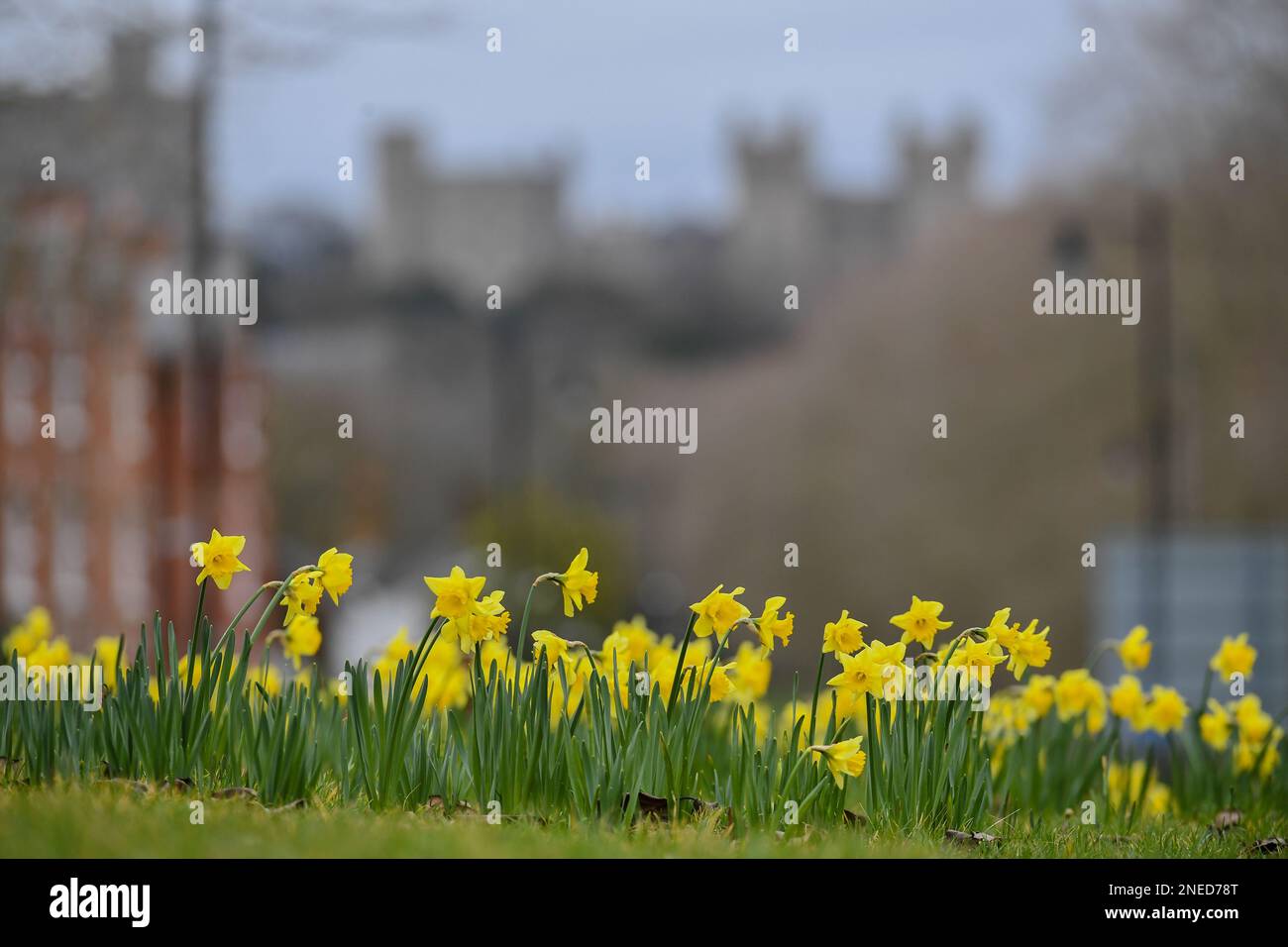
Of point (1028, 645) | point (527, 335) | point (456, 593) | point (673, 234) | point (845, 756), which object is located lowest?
point (845, 756)

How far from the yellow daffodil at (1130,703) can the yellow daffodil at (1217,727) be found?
0.70ft

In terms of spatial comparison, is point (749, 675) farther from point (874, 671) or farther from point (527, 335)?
point (527, 335)

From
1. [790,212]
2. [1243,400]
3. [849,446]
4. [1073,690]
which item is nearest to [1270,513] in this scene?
[1243,400]

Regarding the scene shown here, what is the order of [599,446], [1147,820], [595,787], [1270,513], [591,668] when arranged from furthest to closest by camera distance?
[599,446], [1270,513], [1147,820], [591,668], [595,787]

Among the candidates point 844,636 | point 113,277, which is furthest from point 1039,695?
point 113,277

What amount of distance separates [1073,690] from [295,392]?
31.2 meters

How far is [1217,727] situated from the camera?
178 inches

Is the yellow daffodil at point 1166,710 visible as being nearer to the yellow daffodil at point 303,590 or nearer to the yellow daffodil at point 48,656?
the yellow daffodil at point 303,590

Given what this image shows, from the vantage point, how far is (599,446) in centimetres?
3381

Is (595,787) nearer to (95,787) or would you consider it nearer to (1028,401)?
(95,787)

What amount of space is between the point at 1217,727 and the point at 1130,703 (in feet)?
1.20

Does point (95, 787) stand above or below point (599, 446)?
below

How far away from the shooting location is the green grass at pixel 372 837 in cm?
277

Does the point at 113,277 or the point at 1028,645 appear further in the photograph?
the point at 113,277
